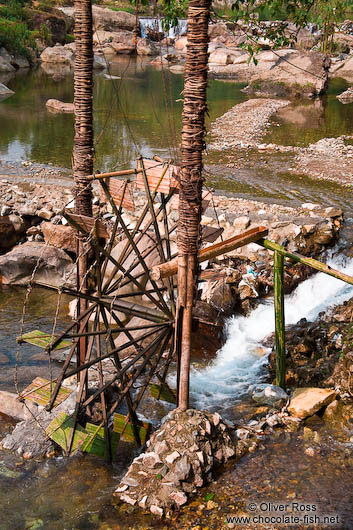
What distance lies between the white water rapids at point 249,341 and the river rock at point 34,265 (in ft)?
10.9

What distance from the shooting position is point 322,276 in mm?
11000

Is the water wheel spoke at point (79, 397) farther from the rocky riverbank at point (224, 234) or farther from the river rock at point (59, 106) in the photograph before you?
Answer: the river rock at point (59, 106)

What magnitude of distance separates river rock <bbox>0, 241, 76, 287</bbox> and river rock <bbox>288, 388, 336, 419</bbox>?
207 inches

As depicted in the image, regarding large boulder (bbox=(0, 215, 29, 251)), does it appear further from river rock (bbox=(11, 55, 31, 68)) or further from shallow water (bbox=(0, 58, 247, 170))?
river rock (bbox=(11, 55, 31, 68))

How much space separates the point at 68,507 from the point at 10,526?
546 mm

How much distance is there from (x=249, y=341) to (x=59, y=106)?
17.7 meters

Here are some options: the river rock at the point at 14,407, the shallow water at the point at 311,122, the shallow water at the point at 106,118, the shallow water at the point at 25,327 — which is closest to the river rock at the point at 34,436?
the river rock at the point at 14,407

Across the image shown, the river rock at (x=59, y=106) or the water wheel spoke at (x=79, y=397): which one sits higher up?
the river rock at (x=59, y=106)

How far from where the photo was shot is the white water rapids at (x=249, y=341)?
810 cm

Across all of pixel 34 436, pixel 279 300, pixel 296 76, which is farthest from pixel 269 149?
pixel 34 436

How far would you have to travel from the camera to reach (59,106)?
24.5 meters

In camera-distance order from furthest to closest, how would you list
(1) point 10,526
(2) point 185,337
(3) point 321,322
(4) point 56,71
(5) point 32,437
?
(4) point 56,71 → (3) point 321,322 → (5) point 32,437 → (2) point 185,337 → (1) point 10,526

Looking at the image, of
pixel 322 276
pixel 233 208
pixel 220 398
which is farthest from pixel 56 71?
pixel 220 398

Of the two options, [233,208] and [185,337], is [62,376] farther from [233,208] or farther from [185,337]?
[233,208]
